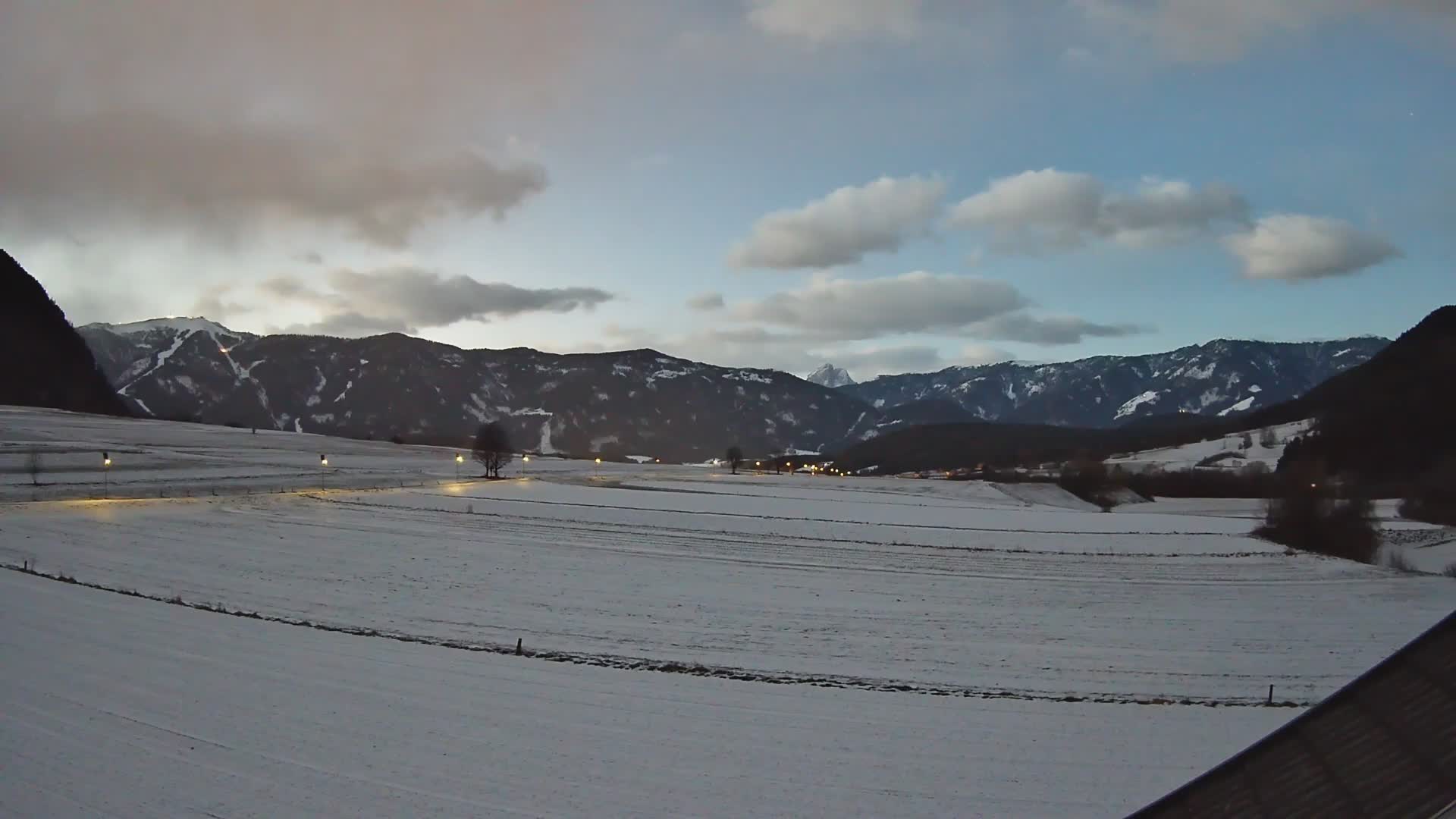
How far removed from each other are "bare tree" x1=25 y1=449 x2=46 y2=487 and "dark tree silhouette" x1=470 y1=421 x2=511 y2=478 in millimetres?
41163

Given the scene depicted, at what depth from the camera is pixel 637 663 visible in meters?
23.0

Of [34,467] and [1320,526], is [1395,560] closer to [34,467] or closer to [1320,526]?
[1320,526]

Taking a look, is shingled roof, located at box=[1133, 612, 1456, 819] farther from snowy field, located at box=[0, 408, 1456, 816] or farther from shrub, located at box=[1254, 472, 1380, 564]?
shrub, located at box=[1254, 472, 1380, 564]

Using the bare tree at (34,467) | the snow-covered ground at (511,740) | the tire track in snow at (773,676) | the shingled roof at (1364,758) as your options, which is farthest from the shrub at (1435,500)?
the bare tree at (34,467)

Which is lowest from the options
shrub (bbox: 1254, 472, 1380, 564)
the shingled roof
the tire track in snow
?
the tire track in snow

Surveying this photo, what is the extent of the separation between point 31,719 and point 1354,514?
73576 millimetres

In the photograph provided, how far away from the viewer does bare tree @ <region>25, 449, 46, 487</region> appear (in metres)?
67.1

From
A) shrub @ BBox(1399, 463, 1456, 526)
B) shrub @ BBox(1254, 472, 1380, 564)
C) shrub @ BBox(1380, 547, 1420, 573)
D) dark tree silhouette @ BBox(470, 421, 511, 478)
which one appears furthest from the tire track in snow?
shrub @ BBox(1399, 463, 1456, 526)

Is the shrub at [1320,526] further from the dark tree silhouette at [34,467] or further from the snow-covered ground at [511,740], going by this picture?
the dark tree silhouette at [34,467]

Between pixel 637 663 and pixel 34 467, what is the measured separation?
74.6 metres

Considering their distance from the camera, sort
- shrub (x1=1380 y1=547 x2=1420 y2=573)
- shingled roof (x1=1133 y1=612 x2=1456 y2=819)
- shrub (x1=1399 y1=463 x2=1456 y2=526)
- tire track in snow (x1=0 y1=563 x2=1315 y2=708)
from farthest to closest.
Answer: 1. shrub (x1=1399 y1=463 x2=1456 y2=526)
2. shrub (x1=1380 y1=547 x2=1420 y2=573)
3. tire track in snow (x1=0 y1=563 x2=1315 y2=708)
4. shingled roof (x1=1133 y1=612 x2=1456 y2=819)

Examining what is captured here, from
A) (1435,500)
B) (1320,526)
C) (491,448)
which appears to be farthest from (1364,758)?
(1435,500)

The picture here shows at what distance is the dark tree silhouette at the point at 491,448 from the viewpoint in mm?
99312

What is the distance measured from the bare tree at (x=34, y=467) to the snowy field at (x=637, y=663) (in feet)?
51.4
